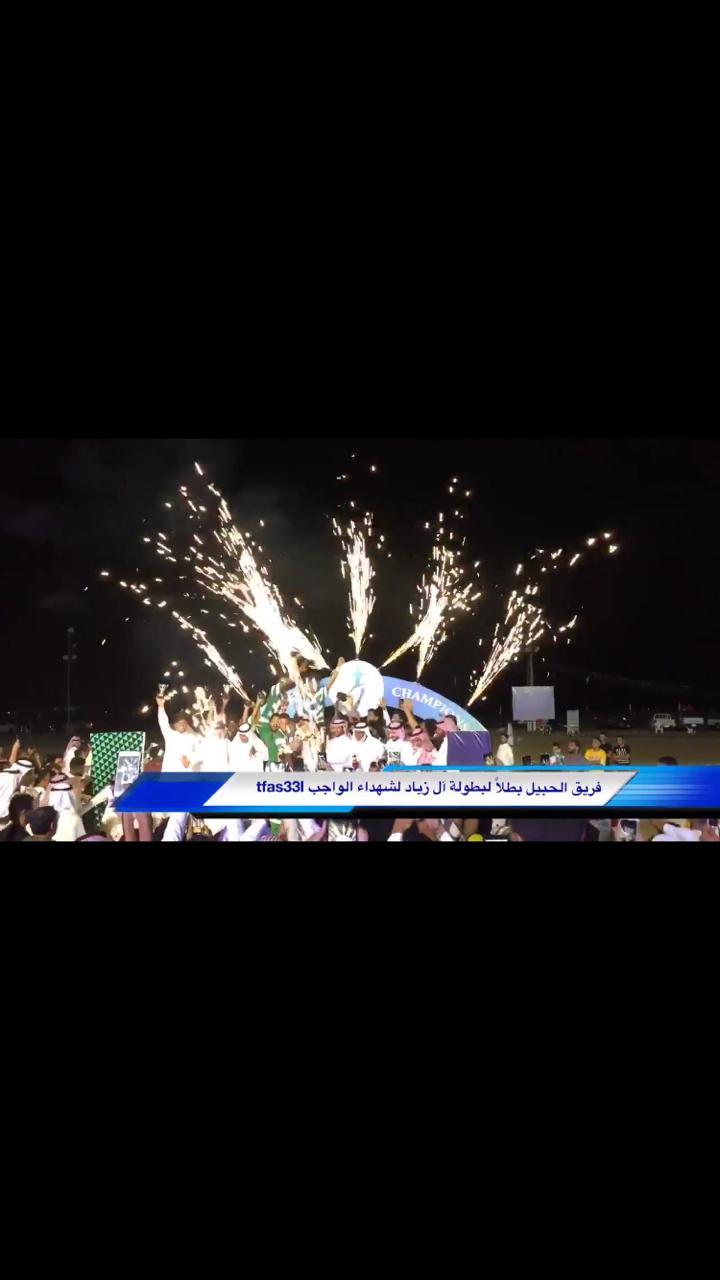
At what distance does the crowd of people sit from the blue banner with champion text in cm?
7

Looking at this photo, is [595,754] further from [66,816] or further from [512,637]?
[66,816]

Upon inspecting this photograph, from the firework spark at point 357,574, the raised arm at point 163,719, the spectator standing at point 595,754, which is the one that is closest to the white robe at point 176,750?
the raised arm at point 163,719

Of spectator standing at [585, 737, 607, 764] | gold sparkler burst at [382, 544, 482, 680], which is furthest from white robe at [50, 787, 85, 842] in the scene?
spectator standing at [585, 737, 607, 764]

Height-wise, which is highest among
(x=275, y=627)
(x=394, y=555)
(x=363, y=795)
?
(x=394, y=555)

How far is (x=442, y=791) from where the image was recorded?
4754 mm

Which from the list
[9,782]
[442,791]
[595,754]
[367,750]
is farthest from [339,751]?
[9,782]

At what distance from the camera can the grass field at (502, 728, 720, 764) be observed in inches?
188

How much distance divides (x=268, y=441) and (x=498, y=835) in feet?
8.05

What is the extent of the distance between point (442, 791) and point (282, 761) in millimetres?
889

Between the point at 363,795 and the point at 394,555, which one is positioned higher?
the point at 394,555

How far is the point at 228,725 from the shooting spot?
489 centimetres
